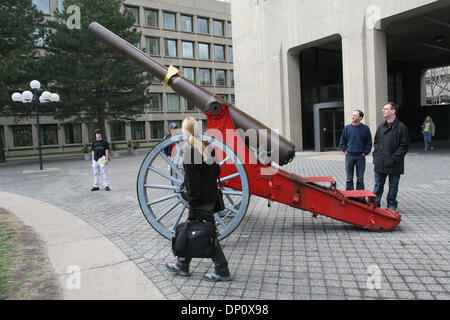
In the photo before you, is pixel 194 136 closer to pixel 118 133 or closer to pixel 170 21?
pixel 118 133

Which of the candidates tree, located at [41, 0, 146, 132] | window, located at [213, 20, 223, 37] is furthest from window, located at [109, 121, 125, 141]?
window, located at [213, 20, 223, 37]

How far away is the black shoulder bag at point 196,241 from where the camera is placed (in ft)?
10.1

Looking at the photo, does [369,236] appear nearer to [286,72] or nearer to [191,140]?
[191,140]

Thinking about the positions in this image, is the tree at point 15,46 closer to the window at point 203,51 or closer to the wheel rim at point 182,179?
the wheel rim at point 182,179

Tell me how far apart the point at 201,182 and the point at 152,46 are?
4214 cm

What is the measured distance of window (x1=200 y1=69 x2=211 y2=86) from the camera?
152 ft

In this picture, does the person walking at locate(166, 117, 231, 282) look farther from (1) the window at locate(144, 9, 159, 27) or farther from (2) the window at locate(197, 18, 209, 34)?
(2) the window at locate(197, 18, 209, 34)

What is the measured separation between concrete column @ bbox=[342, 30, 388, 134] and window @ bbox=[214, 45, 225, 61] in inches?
1343

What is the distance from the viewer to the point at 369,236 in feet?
14.7

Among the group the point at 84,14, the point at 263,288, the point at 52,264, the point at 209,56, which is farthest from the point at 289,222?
the point at 209,56

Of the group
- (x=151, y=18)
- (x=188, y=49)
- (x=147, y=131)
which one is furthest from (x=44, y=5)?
(x=188, y=49)

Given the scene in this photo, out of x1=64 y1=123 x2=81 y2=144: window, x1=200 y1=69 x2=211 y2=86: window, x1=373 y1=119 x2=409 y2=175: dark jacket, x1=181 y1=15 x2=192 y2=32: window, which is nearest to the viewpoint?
x1=373 y1=119 x2=409 y2=175: dark jacket

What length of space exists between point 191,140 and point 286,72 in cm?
1685

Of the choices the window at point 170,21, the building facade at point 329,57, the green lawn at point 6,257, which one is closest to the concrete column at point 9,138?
the window at point 170,21
